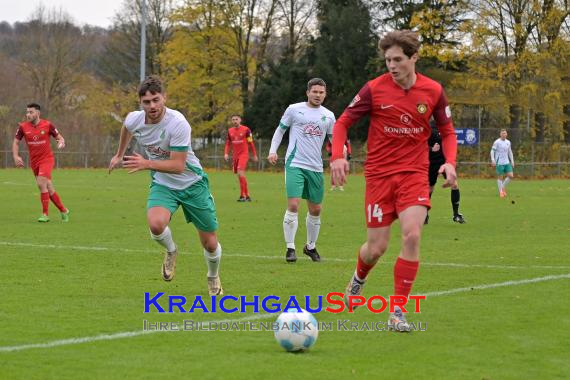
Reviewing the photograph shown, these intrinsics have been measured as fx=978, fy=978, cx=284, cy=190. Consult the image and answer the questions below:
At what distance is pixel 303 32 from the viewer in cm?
6444

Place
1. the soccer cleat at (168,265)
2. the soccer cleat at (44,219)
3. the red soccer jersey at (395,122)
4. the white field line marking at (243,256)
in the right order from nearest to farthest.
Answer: the red soccer jersey at (395,122)
the soccer cleat at (168,265)
the white field line marking at (243,256)
the soccer cleat at (44,219)

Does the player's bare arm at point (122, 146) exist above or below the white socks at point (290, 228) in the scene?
above

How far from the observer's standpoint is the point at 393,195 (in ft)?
24.6

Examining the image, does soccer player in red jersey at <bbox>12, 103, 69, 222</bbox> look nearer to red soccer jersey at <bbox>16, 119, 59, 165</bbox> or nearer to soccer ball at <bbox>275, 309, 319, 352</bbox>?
red soccer jersey at <bbox>16, 119, 59, 165</bbox>

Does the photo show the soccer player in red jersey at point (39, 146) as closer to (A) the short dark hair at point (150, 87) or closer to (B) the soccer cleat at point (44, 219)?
(B) the soccer cleat at point (44, 219)

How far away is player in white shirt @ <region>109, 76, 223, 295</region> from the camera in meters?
8.69

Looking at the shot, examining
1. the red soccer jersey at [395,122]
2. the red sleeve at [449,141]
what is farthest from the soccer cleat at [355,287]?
the red sleeve at [449,141]

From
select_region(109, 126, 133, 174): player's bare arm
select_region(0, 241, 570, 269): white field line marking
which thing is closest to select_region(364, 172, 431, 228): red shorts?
select_region(109, 126, 133, 174): player's bare arm

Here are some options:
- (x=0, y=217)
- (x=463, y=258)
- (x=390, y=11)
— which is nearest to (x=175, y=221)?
(x=0, y=217)

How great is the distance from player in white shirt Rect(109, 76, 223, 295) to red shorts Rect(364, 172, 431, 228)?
78.3 inches

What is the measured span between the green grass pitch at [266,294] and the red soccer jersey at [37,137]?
4.25 ft

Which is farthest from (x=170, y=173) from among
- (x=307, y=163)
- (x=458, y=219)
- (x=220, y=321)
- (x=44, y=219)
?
(x=458, y=219)

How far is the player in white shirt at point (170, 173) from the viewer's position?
8688mm

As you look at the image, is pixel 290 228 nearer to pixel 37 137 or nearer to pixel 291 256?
pixel 291 256
